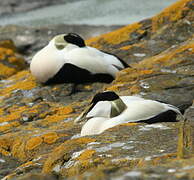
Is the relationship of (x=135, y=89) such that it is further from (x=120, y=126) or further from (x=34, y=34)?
(x=34, y=34)

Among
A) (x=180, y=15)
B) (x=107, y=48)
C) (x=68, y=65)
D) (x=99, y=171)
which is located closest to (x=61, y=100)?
(x=68, y=65)

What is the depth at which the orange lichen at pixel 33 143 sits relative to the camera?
4578 mm

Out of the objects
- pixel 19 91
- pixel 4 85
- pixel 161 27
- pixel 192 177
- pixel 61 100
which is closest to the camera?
pixel 192 177

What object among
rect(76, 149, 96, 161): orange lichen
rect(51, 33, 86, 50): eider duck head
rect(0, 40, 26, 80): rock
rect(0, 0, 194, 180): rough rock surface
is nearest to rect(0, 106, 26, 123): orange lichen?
rect(0, 0, 194, 180): rough rock surface

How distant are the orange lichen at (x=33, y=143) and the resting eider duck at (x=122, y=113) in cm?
47

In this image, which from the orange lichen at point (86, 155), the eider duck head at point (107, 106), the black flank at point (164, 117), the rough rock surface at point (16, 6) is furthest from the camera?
the rough rock surface at point (16, 6)

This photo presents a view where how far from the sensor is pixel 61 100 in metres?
6.01

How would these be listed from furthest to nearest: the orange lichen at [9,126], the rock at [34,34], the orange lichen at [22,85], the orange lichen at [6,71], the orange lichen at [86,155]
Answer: the rock at [34,34] < the orange lichen at [6,71] < the orange lichen at [22,85] < the orange lichen at [9,126] < the orange lichen at [86,155]

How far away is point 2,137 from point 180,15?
11.6 ft

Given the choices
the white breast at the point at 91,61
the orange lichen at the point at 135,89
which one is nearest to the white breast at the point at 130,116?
the orange lichen at the point at 135,89

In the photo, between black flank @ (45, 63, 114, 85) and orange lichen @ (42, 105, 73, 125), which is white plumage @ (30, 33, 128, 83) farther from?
orange lichen @ (42, 105, 73, 125)

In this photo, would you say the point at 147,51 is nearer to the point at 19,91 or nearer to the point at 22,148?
the point at 19,91

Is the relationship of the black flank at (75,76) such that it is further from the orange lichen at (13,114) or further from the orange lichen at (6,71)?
the orange lichen at (6,71)

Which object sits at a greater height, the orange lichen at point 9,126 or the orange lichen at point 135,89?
the orange lichen at point 135,89
